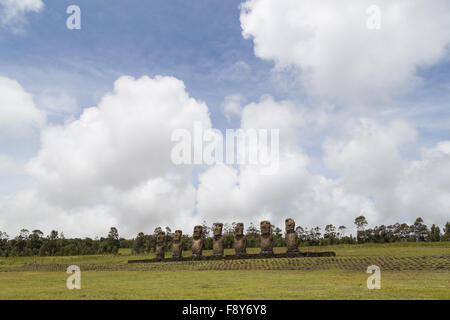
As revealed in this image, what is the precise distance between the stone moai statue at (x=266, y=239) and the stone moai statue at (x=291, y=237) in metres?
1.79

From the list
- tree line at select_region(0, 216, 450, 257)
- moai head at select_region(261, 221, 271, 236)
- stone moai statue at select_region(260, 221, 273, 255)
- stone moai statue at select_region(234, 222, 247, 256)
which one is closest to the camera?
stone moai statue at select_region(260, 221, 273, 255)

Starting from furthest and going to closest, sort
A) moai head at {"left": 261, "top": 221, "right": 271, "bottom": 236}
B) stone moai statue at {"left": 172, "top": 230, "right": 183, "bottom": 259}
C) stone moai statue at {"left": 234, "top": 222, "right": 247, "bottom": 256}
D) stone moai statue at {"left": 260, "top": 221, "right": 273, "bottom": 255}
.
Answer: stone moai statue at {"left": 172, "top": 230, "right": 183, "bottom": 259} < stone moai statue at {"left": 234, "top": 222, "right": 247, "bottom": 256} < moai head at {"left": 261, "top": 221, "right": 271, "bottom": 236} < stone moai statue at {"left": 260, "top": 221, "right": 273, "bottom": 255}

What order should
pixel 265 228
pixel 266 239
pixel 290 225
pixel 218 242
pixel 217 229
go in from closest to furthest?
pixel 290 225 → pixel 266 239 → pixel 265 228 → pixel 218 242 → pixel 217 229

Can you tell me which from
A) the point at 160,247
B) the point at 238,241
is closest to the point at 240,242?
the point at 238,241

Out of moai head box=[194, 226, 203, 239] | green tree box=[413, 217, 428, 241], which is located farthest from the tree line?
moai head box=[194, 226, 203, 239]

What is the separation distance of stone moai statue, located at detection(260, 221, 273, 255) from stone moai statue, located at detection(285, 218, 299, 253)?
1790 millimetres

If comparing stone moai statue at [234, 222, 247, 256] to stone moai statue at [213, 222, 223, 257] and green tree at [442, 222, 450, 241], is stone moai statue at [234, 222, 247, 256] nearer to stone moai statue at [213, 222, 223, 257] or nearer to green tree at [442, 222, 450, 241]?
stone moai statue at [213, 222, 223, 257]

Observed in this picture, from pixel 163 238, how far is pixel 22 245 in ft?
279

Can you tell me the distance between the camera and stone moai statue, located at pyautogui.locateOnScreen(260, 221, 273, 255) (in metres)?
39.6

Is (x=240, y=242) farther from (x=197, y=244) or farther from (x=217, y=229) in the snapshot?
(x=197, y=244)

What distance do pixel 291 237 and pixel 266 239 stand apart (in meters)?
2.69

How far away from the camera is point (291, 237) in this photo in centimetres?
3922
